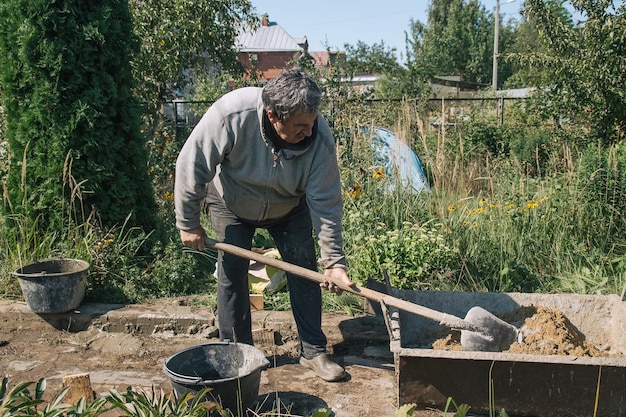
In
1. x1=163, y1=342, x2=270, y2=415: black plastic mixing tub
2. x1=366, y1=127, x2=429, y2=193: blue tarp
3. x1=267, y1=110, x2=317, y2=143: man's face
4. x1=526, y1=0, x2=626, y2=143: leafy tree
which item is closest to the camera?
x1=163, y1=342, x2=270, y2=415: black plastic mixing tub

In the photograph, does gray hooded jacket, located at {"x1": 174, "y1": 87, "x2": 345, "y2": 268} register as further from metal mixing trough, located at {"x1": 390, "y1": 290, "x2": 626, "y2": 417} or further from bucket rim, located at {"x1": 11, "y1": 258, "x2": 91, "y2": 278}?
bucket rim, located at {"x1": 11, "y1": 258, "x2": 91, "y2": 278}

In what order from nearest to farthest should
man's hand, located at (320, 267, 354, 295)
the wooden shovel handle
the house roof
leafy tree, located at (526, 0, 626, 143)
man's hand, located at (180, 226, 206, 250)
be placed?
the wooden shovel handle → man's hand, located at (320, 267, 354, 295) → man's hand, located at (180, 226, 206, 250) → leafy tree, located at (526, 0, 626, 143) → the house roof

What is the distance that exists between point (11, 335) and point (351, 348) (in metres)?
2.52

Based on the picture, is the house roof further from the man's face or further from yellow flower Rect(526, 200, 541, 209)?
the man's face

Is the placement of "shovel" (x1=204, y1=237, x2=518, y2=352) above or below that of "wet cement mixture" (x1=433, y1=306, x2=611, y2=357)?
above

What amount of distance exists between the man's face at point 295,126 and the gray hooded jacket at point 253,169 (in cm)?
9

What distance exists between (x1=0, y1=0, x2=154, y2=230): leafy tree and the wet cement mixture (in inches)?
123

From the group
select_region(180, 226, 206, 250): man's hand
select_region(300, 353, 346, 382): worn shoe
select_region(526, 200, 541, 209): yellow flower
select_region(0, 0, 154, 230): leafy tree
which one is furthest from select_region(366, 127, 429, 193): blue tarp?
select_region(180, 226, 206, 250): man's hand

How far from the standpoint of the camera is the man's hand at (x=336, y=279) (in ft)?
10.2

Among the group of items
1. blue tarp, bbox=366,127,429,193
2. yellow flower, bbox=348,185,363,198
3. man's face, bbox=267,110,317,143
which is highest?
man's face, bbox=267,110,317,143

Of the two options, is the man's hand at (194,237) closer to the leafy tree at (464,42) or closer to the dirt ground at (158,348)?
the dirt ground at (158,348)

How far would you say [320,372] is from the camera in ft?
11.6

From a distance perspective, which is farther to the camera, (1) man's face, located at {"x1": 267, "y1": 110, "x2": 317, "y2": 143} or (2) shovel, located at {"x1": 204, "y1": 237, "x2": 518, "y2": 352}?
(2) shovel, located at {"x1": 204, "y1": 237, "x2": 518, "y2": 352}

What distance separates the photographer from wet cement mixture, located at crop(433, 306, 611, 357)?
10.2 feet
